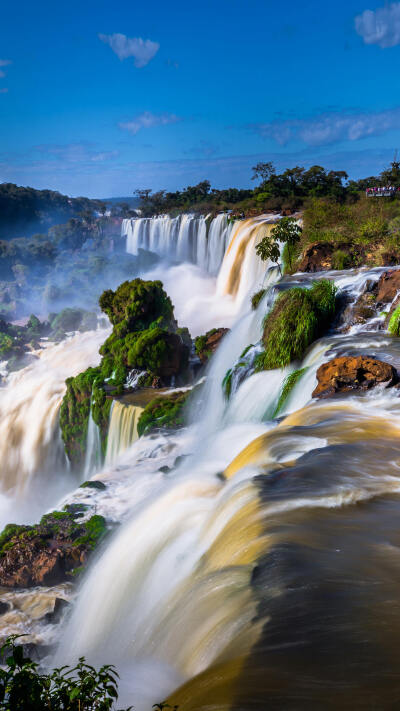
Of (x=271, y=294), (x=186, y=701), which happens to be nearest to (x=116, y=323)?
(x=271, y=294)

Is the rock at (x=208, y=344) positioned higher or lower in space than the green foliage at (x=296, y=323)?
lower

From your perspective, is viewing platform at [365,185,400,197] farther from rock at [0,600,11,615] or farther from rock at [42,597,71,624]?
rock at [0,600,11,615]

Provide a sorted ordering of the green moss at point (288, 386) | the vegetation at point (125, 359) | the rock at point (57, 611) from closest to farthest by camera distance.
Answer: the rock at point (57, 611) → the green moss at point (288, 386) → the vegetation at point (125, 359)

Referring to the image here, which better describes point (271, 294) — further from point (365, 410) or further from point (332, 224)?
point (332, 224)

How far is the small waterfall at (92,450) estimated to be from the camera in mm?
16562

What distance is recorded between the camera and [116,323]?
66.4 feet

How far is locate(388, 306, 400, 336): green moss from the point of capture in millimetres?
10109

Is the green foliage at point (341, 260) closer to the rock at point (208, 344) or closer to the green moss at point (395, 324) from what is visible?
the rock at point (208, 344)

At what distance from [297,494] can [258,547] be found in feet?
3.62

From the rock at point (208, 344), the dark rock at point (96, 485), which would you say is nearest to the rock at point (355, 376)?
the dark rock at point (96, 485)

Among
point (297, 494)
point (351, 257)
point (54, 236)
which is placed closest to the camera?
point (297, 494)

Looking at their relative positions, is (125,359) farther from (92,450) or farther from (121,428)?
(92,450)

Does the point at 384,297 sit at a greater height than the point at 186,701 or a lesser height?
greater

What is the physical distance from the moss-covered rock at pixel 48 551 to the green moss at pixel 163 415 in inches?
198
